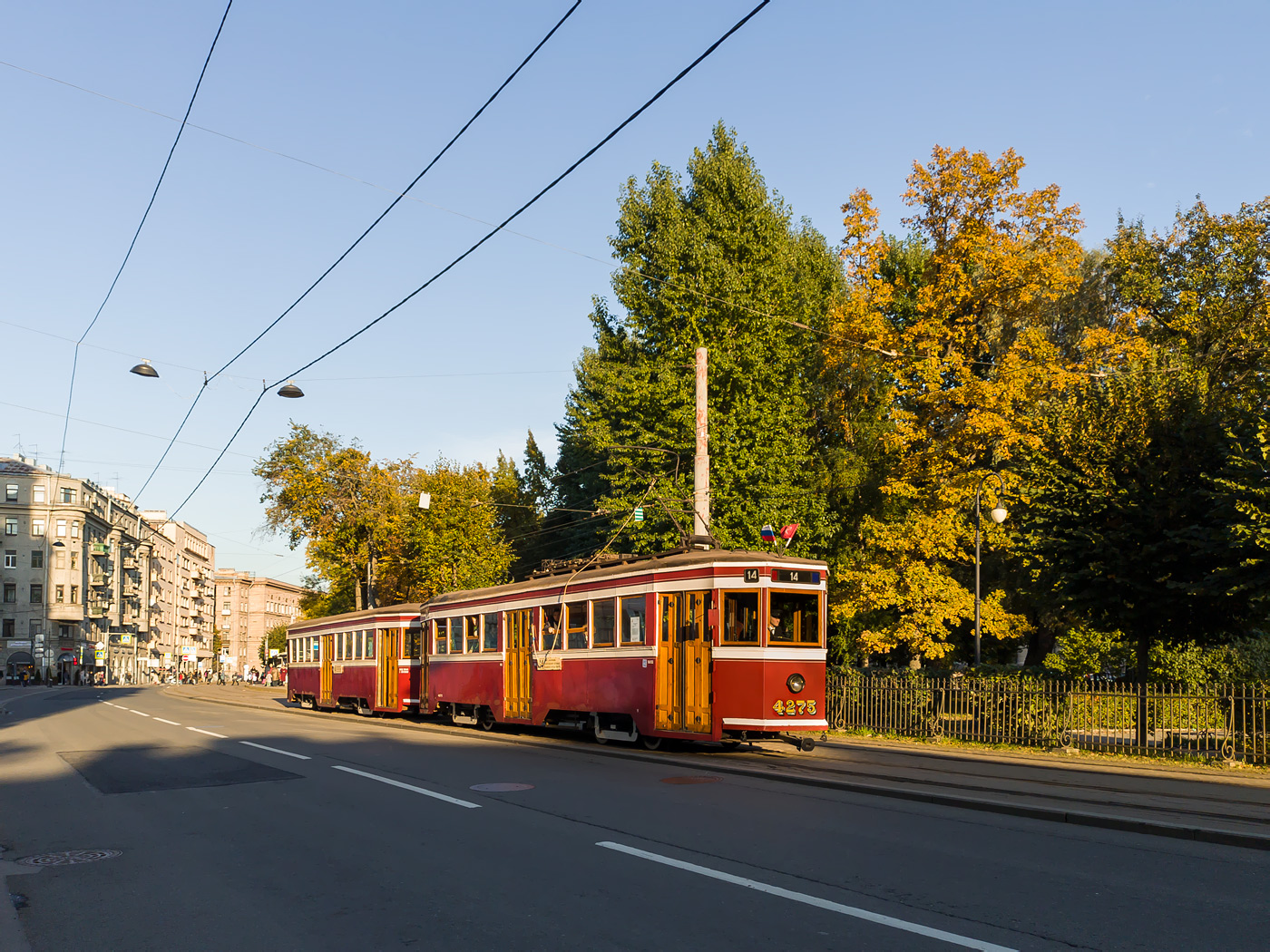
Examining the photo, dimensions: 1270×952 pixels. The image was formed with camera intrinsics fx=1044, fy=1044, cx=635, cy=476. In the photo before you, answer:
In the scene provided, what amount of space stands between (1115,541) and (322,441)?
37277mm

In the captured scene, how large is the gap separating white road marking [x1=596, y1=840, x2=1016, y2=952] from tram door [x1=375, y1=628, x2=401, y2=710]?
22.6m

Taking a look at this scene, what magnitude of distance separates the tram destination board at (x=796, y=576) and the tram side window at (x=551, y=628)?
5.28m

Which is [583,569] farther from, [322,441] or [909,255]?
[322,441]

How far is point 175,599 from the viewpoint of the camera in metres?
145

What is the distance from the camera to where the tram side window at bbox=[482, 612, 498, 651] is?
2304 centimetres

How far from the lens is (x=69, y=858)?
8.81 metres

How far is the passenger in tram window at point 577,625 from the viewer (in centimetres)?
1945

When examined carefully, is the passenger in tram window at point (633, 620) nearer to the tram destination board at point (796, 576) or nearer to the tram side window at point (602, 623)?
the tram side window at point (602, 623)

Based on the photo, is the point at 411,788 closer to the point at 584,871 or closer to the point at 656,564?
the point at 584,871

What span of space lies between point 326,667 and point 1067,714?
2496 cm

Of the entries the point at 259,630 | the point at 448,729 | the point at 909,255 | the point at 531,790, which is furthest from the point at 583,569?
the point at 259,630

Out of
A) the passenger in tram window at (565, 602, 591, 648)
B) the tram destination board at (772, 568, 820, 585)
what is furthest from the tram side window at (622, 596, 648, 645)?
the tram destination board at (772, 568, 820, 585)

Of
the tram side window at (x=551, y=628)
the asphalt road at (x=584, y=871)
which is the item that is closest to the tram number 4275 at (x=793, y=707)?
the asphalt road at (x=584, y=871)

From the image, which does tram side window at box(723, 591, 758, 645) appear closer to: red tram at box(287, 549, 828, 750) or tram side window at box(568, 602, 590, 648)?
red tram at box(287, 549, 828, 750)
